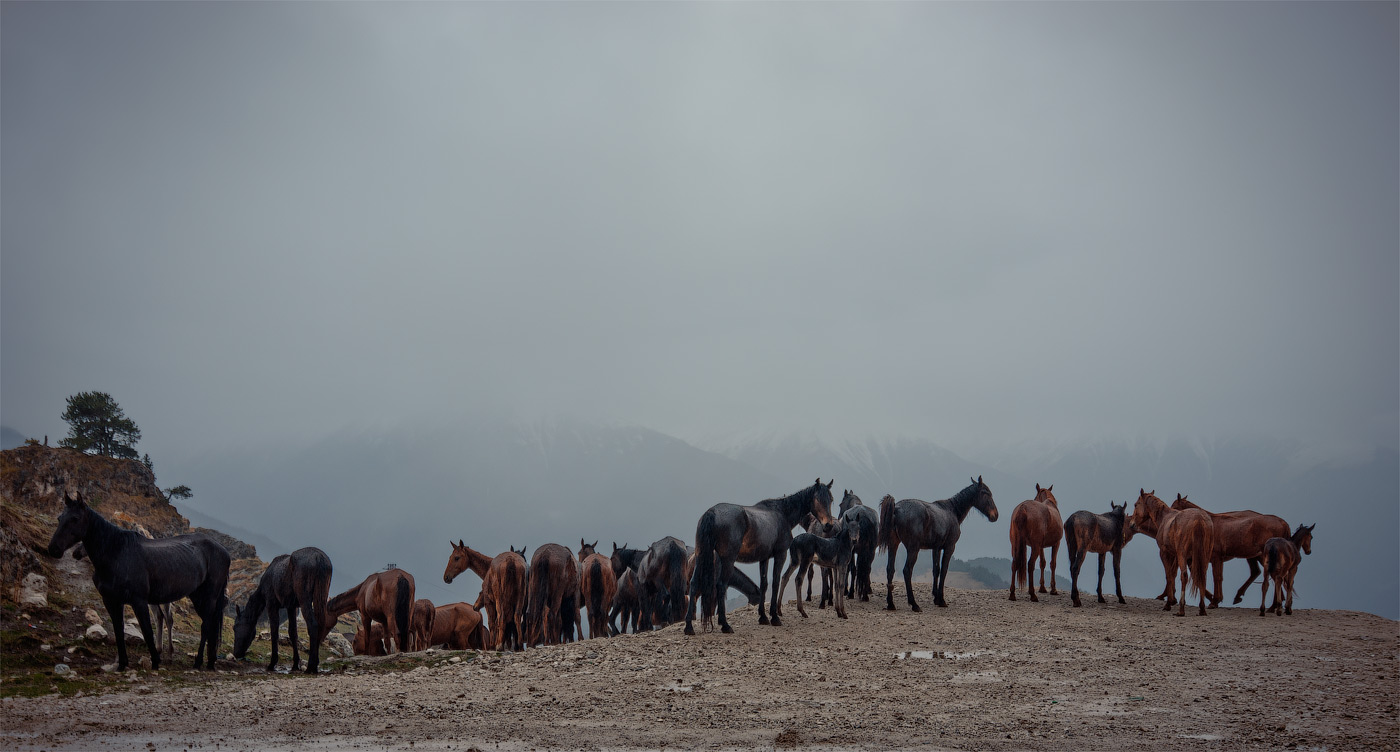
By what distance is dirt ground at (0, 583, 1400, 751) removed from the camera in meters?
9.17

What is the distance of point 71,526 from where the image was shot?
12.4 metres

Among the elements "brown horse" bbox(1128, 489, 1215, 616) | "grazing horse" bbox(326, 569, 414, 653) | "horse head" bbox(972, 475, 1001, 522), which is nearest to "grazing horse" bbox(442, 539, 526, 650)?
"grazing horse" bbox(326, 569, 414, 653)

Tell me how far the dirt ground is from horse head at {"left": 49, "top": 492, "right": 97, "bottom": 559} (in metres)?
2.55

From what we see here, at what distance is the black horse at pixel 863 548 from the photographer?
62.8 ft

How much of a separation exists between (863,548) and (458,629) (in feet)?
36.9

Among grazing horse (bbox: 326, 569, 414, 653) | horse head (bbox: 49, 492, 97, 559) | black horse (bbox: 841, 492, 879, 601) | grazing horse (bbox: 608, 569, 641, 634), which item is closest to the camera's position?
horse head (bbox: 49, 492, 97, 559)

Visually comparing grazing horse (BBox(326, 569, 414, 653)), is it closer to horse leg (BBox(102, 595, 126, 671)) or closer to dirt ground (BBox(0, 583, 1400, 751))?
dirt ground (BBox(0, 583, 1400, 751))

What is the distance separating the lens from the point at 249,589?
2553 centimetres

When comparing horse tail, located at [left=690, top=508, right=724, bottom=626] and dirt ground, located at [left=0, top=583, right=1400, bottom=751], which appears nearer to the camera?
dirt ground, located at [left=0, top=583, right=1400, bottom=751]

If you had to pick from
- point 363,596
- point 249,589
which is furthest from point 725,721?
point 249,589

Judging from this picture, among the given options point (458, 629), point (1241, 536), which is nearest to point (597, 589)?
point (458, 629)

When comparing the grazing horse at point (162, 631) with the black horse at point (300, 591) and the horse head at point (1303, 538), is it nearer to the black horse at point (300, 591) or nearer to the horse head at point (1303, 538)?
the black horse at point (300, 591)

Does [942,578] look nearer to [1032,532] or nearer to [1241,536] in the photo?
[1032,532]

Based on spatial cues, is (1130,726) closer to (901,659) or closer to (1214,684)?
(1214,684)
